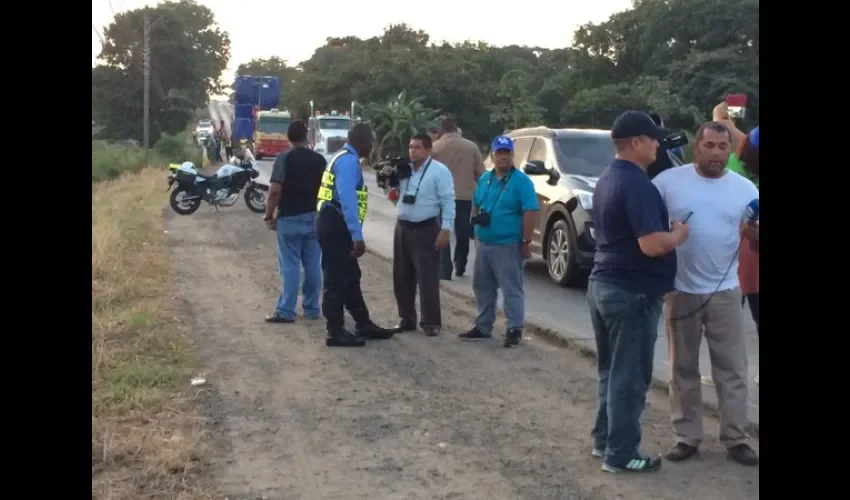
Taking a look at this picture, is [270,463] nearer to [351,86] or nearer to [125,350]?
[125,350]

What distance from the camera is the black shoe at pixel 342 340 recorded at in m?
9.00

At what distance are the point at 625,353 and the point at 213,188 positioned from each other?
A: 17.4 m

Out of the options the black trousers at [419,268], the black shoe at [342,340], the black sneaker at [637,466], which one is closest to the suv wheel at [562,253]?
the black trousers at [419,268]

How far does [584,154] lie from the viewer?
1283 centimetres

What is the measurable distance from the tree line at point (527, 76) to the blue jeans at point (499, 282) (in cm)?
3544

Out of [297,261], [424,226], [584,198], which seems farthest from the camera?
[584,198]

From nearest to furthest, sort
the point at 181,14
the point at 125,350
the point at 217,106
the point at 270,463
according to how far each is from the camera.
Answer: the point at 270,463, the point at 125,350, the point at 217,106, the point at 181,14

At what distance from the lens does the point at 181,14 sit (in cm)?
6812

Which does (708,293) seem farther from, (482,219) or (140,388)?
(140,388)

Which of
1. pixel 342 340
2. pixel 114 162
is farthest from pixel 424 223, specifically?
pixel 114 162

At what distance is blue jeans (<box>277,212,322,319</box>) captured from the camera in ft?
33.2
